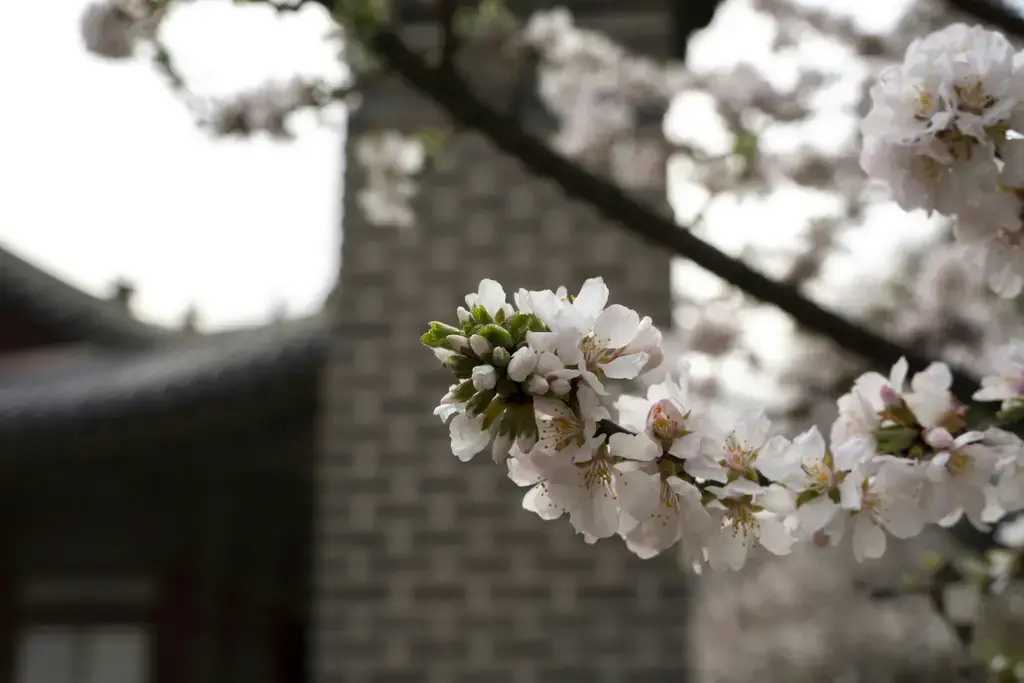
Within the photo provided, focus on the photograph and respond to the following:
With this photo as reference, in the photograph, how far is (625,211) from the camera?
3.39 ft

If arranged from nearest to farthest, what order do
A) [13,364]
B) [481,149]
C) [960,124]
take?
[960,124]
[481,149]
[13,364]

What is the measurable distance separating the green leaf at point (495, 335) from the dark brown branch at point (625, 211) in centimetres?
52

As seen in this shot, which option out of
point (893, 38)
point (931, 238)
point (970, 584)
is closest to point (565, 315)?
point (970, 584)

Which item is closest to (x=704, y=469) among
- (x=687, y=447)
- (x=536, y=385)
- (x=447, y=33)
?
(x=687, y=447)

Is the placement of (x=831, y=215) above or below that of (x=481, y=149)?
below

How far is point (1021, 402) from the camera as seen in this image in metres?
0.64

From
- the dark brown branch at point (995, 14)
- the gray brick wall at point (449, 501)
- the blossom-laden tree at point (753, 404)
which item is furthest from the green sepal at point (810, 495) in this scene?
the gray brick wall at point (449, 501)

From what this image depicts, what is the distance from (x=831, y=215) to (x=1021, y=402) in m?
1.31

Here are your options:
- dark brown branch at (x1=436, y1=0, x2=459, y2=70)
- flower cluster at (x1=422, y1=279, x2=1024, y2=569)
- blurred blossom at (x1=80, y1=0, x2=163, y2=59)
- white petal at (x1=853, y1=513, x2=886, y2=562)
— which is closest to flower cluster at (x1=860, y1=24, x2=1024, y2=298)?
flower cluster at (x1=422, y1=279, x2=1024, y2=569)

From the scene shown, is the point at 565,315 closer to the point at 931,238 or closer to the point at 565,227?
the point at 565,227

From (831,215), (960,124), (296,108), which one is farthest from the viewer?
(831,215)

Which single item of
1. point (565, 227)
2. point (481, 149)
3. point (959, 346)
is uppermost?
point (481, 149)

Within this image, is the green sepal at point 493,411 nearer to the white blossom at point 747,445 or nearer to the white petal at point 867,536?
the white blossom at point 747,445

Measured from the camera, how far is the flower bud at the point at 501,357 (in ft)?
1.63
